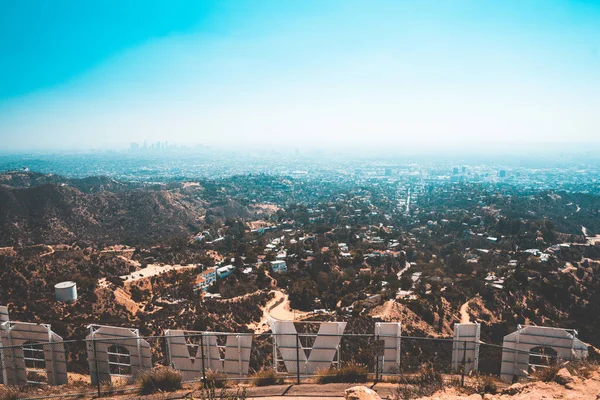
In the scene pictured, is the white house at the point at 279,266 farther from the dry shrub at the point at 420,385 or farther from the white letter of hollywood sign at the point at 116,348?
the dry shrub at the point at 420,385

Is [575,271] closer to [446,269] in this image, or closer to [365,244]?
[446,269]

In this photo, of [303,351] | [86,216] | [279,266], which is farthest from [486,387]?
[86,216]

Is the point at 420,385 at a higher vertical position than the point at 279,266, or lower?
higher

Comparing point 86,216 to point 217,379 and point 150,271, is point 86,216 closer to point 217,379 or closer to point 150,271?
point 150,271

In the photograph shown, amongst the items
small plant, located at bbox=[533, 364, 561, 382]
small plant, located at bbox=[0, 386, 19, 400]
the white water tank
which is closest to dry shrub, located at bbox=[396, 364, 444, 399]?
small plant, located at bbox=[533, 364, 561, 382]

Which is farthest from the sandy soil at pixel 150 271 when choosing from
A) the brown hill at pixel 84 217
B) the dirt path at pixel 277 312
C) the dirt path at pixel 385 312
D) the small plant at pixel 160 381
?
the small plant at pixel 160 381

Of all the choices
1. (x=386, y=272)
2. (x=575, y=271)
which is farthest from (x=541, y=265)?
(x=386, y=272)

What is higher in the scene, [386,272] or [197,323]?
[197,323]
